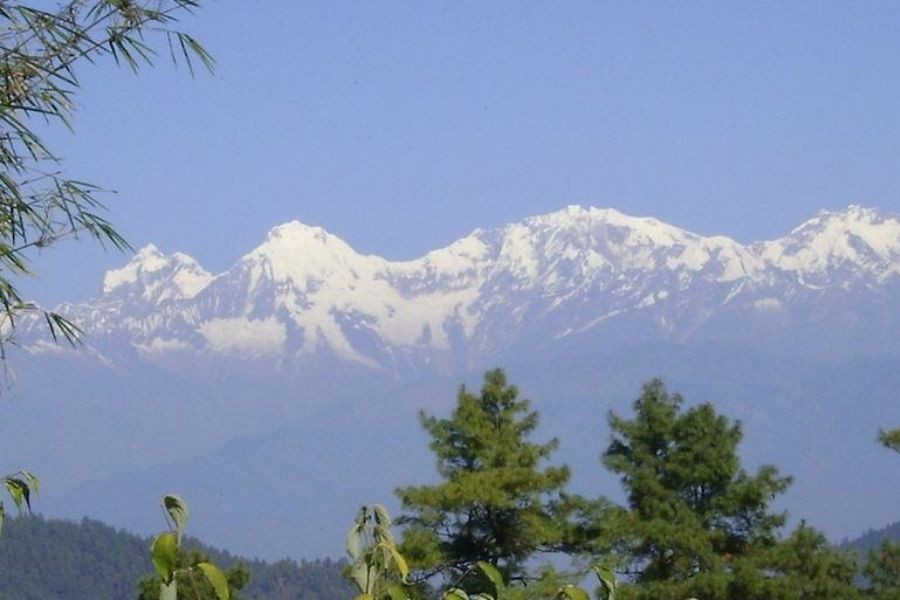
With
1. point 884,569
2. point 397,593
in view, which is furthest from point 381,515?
point 884,569

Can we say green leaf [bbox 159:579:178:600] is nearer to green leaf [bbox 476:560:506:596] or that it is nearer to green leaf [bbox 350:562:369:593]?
green leaf [bbox 350:562:369:593]

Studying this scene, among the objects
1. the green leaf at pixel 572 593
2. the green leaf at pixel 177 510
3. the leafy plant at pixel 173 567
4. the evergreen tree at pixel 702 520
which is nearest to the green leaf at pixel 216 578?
the leafy plant at pixel 173 567

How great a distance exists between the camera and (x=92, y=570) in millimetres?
187000

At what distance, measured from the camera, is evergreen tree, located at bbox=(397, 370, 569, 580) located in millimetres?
23641

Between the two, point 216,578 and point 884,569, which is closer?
point 216,578

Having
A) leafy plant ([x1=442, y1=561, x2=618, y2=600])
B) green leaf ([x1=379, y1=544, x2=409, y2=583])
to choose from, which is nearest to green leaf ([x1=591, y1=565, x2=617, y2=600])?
leafy plant ([x1=442, y1=561, x2=618, y2=600])

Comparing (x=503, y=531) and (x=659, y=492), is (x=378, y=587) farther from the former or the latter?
(x=659, y=492)

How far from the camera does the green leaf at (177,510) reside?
4484 millimetres

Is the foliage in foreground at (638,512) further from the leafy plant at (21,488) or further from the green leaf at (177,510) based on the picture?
the green leaf at (177,510)

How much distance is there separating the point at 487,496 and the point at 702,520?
4321 mm

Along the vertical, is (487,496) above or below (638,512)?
below

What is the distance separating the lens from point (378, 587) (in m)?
4.66

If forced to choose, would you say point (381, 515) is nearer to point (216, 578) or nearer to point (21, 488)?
point (216, 578)

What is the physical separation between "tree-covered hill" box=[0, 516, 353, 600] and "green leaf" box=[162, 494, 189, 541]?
530ft
